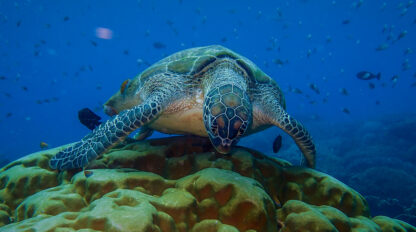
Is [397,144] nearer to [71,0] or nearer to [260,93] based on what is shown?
[260,93]

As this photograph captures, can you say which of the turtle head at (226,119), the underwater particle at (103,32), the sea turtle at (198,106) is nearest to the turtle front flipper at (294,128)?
the sea turtle at (198,106)

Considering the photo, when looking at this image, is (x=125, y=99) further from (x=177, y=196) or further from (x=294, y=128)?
(x=294, y=128)

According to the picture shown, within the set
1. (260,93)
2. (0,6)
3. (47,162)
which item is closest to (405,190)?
(260,93)

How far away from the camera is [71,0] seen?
42.8m

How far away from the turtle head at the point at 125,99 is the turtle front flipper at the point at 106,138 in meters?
1.46

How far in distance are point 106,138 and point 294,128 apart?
3.54 m

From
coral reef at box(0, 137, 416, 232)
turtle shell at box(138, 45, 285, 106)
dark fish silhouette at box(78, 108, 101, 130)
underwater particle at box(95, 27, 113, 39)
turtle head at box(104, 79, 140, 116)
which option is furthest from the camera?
underwater particle at box(95, 27, 113, 39)

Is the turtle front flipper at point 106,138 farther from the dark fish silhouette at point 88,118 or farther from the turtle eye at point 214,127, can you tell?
the dark fish silhouette at point 88,118

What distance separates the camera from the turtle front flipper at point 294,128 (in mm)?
4457

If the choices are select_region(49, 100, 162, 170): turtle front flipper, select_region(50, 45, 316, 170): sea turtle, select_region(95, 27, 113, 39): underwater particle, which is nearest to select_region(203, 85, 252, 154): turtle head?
select_region(50, 45, 316, 170): sea turtle

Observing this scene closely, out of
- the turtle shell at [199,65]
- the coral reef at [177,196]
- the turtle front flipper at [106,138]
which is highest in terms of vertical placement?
the turtle shell at [199,65]

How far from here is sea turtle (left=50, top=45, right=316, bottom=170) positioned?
11.0 ft

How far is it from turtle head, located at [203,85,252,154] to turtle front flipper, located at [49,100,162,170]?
3.66 feet

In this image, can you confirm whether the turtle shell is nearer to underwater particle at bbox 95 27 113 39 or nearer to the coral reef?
the coral reef
